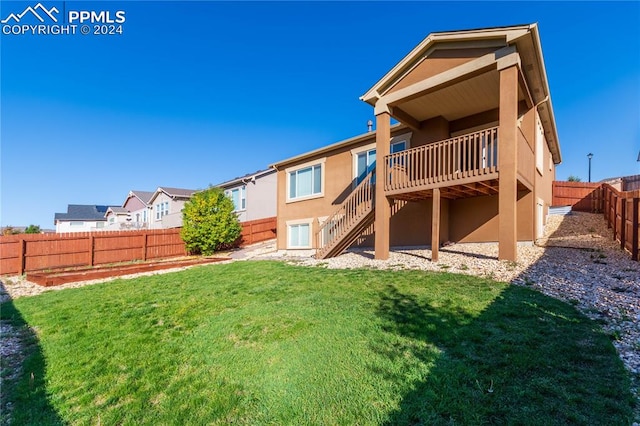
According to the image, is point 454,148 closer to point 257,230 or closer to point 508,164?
point 508,164

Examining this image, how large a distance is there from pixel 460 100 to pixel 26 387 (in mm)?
12153

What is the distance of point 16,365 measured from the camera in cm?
441

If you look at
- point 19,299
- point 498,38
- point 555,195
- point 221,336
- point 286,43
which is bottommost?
point 19,299

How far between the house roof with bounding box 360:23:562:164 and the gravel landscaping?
4.88m

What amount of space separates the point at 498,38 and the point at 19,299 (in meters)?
14.9

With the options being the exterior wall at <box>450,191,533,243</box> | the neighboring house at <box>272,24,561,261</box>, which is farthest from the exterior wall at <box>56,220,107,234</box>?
the exterior wall at <box>450,191,533,243</box>

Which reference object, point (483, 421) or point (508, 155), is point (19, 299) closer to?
point (483, 421)

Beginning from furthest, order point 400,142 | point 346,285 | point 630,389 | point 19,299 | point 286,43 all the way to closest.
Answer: point 286,43
point 400,142
point 19,299
point 346,285
point 630,389

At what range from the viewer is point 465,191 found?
10.0 meters

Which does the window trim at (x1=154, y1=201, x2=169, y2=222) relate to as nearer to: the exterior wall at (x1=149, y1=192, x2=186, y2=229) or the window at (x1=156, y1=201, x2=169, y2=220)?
the window at (x1=156, y1=201, x2=169, y2=220)

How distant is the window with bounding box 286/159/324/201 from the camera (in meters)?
15.6

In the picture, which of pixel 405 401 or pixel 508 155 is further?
pixel 508 155

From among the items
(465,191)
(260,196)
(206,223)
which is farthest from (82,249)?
(465,191)

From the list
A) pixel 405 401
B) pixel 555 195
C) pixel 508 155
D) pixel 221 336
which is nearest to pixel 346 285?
pixel 221 336
